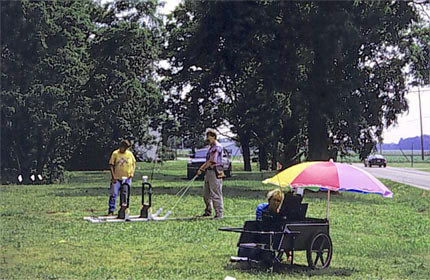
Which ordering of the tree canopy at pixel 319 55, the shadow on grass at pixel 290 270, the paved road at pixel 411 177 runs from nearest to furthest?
the shadow on grass at pixel 290 270 → the tree canopy at pixel 319 55 → the paved road at pixel 411 177

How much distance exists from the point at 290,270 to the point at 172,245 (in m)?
2.52

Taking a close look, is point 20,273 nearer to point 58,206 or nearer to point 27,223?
point 27,223

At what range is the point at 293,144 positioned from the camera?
35.9 metres

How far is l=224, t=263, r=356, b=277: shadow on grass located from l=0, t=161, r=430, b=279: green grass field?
15 mm

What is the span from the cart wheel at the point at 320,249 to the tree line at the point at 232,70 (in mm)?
14401

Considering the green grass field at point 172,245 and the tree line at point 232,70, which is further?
the tree line at point 232,70

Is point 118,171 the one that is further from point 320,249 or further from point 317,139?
point 317,139

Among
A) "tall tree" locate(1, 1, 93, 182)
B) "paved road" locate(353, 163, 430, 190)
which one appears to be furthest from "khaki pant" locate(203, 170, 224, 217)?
"paved road" locate(353, 163, 430, 190)

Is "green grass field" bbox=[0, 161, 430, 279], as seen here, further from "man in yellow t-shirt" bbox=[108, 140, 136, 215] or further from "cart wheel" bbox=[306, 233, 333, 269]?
"man in yellow t-shirt" bbox=[108, 140, 136, 215]

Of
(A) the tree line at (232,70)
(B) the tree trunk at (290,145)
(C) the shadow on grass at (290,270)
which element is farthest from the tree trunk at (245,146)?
(C) the shadow on grass at (290,270)

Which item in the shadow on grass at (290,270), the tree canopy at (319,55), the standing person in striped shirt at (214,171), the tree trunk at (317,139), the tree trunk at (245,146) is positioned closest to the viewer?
the shadow on grass at (290,270)

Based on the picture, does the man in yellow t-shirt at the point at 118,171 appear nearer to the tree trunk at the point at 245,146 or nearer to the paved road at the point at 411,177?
the paved road at the point at 411,177

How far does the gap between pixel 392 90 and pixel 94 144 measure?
31693 millimetres

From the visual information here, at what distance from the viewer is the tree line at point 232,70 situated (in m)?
24.6
